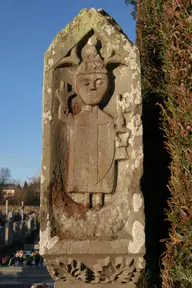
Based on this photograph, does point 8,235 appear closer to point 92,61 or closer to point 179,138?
point 92,61

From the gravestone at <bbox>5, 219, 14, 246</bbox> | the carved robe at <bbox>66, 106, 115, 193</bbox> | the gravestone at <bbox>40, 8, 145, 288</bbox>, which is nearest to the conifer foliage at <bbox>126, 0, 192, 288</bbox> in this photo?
the gravestone at <bbox>40, 8, 145, 288</bbox>

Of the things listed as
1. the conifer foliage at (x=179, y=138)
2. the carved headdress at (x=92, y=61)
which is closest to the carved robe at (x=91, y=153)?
the carved headdress at (x=92, y=61)

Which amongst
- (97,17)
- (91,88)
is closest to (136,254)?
(91,88)

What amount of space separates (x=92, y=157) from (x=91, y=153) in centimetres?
4

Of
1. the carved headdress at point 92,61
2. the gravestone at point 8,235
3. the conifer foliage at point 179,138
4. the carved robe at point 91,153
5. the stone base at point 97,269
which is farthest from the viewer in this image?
the gravestone at point 8,235

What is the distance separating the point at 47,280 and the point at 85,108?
26.4 feet

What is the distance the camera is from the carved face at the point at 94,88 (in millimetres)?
3371

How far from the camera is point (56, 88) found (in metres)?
3.42

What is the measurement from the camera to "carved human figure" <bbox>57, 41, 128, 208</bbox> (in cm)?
328

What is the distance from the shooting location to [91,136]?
335 centimetres

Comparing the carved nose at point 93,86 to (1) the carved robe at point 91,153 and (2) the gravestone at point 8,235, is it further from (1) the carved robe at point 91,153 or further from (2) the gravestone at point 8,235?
(2) the gravestone at point 8,235

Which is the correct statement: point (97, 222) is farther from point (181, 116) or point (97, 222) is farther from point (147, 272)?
point (181, 116)

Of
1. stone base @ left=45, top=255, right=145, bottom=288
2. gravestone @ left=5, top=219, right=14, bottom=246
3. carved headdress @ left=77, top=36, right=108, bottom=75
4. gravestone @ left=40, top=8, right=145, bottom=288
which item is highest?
carved headdress @ left=77, top=36, right=108, bottom=75

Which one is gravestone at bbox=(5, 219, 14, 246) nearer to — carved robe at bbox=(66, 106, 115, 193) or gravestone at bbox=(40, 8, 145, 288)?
gravestone at bbox=(40, 8, 145, 288)
